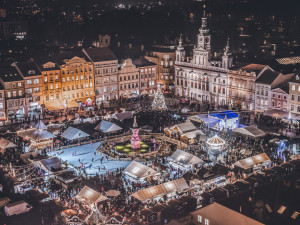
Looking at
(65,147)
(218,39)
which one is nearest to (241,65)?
(65,147)

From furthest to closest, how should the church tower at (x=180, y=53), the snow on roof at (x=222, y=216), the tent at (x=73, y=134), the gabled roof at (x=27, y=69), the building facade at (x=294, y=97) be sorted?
1. the church tower at (x=180, y=53)
2. the gabled roof at (x=27, y=69)
3. the building facade at (x=294, y=97)
4. the tent at (x=73, y=134)
5. the snow on roof at (x=222, y=216)

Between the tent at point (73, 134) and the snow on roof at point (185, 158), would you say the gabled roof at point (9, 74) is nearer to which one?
the tent at point (73, 134)

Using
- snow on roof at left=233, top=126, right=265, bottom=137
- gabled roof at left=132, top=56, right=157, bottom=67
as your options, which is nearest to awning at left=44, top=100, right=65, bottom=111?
gabled roof at left=132, top=56, right=157, bottom=67

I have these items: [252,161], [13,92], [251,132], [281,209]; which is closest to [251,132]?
[251,132]

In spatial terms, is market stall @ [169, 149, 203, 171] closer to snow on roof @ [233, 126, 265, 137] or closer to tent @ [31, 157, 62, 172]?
snow on roof @ [233, 126, 265, 137]

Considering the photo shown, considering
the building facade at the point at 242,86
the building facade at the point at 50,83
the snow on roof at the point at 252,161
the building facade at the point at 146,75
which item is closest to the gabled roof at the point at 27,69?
the building facade at the point at 50,83

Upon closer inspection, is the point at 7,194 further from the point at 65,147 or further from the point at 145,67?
the point at 145,67

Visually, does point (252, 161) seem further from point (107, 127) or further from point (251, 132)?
point (107, 127)
